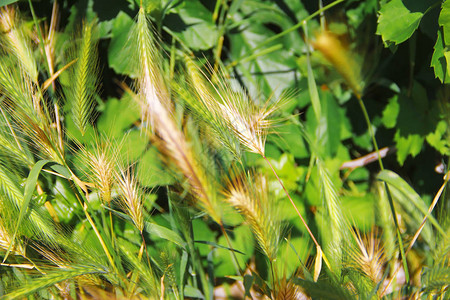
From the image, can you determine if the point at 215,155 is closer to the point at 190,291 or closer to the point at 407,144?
the point at 190,291

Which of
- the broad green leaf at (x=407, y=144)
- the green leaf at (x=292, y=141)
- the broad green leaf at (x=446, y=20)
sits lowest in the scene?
the broad green leaf at (x=407, y=144)

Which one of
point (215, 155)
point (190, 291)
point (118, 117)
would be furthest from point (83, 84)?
point (190, 291)

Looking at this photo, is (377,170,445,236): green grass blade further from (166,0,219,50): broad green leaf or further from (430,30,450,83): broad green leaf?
(166,0,219,50): broad green leaf

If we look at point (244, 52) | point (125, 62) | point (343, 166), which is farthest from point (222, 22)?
point (343, 166)

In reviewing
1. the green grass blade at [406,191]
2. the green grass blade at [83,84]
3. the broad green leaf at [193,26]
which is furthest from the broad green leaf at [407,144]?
the green grass blade at [83,84]

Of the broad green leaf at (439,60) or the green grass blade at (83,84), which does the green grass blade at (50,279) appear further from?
the broad green leaf at (439,60)

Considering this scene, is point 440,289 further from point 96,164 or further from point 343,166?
point 96,164

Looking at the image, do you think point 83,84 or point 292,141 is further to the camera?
point 292,141
